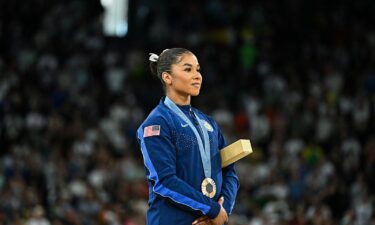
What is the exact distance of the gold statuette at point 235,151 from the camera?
192 inches

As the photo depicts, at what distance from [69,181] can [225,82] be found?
387cm

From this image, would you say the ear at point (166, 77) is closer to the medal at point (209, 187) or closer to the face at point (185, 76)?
the face at point (185, 76)

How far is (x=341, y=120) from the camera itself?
14016 millimetres

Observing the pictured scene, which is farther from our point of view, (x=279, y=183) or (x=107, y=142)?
(x=107, y=142)

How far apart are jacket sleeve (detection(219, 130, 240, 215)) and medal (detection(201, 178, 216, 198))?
0.31 feet

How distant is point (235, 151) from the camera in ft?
16.1

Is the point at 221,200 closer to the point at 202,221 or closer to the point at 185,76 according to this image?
the point at 202,221

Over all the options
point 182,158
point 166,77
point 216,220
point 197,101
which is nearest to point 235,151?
point 182,158

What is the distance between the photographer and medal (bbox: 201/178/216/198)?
4.82 meters

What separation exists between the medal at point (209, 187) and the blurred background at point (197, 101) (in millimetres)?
5865

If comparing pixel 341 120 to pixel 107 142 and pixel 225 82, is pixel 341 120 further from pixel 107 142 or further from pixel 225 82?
pixel 107 142

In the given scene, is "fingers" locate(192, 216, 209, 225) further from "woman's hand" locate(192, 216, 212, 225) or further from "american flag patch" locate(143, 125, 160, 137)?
"american flag patch" locate(143, 125, 160, 137)

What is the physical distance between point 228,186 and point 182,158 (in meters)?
0.35

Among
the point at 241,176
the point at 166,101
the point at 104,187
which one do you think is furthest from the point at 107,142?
the point at 166,101
